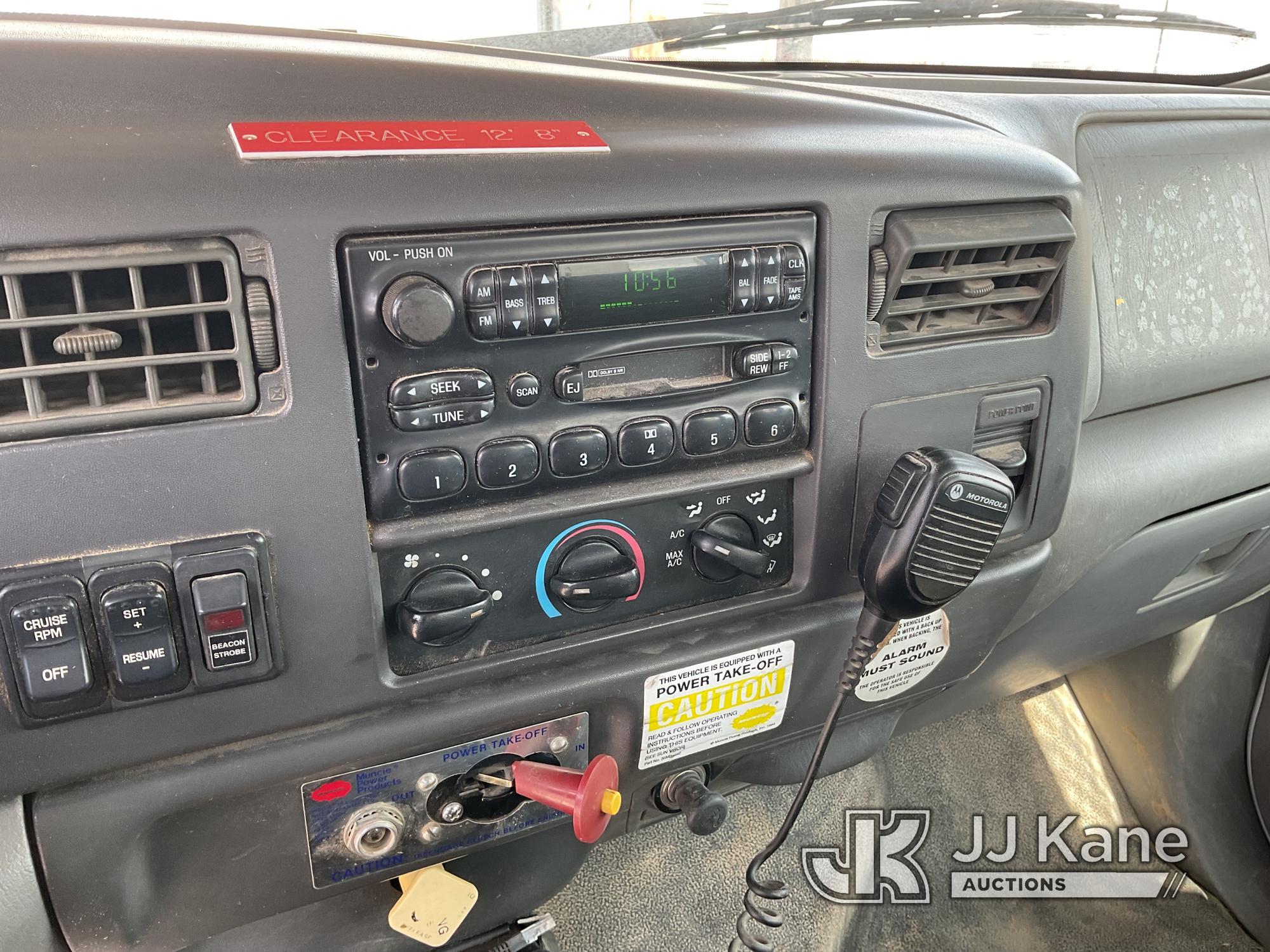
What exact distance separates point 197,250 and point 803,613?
0.59 meters

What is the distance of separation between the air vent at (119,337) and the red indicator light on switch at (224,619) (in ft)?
0.41

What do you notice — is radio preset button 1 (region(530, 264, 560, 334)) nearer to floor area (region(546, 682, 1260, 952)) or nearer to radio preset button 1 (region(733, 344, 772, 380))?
radio preset button 1 (region(733, 344, 772, 380))

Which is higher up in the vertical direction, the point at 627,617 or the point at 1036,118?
the point at 1036,118

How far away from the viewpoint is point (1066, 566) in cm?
112

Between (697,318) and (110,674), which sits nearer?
(110,674)

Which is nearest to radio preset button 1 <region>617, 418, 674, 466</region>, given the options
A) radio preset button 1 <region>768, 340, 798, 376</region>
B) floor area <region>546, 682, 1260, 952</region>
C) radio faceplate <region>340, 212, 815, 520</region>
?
radio faceplate <region>340, 212, 815, 520</region>

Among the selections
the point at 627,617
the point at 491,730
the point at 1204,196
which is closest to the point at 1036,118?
the point at 1204,196

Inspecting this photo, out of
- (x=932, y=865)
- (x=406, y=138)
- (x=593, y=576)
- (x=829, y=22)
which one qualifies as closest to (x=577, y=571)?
(x=593, y=576)

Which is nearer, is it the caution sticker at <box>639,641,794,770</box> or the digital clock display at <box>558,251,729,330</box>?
the digital clock display at <box>558,251,729,330</box>

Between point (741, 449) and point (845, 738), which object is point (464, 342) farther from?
point (845, 738)

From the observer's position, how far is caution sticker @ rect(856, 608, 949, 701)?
0.98 m

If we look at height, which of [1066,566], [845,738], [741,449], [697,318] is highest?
[697,318]

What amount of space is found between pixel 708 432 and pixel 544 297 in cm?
18

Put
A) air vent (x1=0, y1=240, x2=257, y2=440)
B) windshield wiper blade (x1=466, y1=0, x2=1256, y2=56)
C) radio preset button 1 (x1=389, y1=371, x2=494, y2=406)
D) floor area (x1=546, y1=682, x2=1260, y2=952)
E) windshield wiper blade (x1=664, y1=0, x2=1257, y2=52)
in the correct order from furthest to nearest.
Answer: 1. floor area (x1=546, y1=682, x2=1260, y2=952)
2. windshield wiper blade (x1=664, y1=0, x2=1257, y2=52)
3. windshield wiper blade (x1=466, y1=0, x2=1256, y2=56)
4. radio preset button 1 (x1=389, y1=371, x2=494, y2=406)
5. air vent (x1=0, y1=240, x2=257, y2=440)
